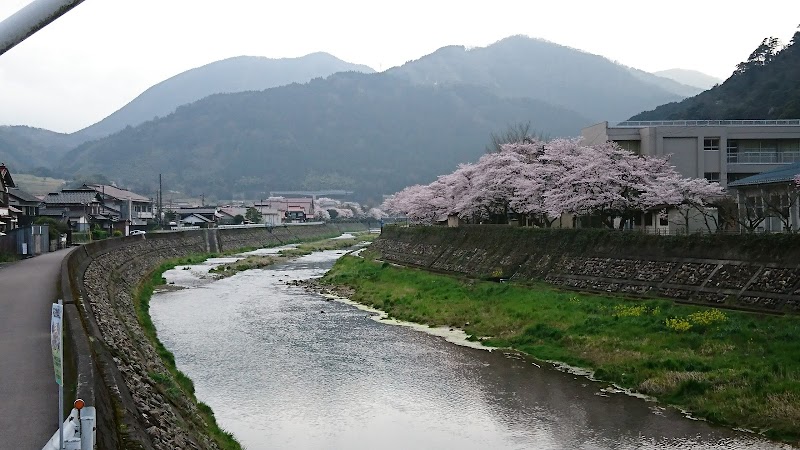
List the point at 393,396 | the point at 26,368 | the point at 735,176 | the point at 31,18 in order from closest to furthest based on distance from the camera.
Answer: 1. the point at 31,18
2. the point at 26,368
3. the point at 393,396
4. the point at 735,176

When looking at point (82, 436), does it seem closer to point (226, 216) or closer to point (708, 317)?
point (708, 317)

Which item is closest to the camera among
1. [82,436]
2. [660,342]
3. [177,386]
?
→ [82,436]

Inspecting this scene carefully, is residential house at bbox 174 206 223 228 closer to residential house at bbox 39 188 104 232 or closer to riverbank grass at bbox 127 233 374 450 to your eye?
residential house at bbox 39 188 104 232

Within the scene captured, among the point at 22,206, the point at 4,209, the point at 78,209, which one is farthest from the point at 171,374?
the point at 78,209

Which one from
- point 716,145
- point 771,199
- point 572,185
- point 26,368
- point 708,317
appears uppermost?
point 716,145

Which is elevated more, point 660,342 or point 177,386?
point 660,342

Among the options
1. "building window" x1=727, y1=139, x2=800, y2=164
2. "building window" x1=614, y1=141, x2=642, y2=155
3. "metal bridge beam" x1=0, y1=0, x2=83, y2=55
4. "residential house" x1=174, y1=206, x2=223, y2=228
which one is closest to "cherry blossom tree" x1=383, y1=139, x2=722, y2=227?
"building window" x1=614, y1=141, x2=642, y2=155

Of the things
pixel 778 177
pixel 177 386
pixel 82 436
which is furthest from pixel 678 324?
pixel 82 436

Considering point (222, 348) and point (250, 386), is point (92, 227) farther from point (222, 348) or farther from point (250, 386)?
point (250, 386)

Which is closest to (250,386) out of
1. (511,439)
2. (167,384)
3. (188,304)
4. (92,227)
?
(167,384)

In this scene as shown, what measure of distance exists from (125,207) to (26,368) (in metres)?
70.4

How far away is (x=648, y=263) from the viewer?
2523cm

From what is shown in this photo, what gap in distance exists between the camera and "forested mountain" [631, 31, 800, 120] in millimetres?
62000

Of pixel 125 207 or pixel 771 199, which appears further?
pixel 125 207
